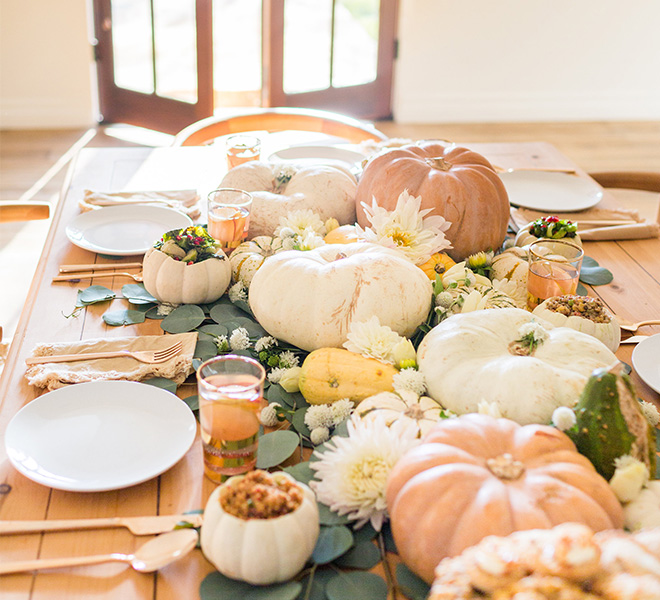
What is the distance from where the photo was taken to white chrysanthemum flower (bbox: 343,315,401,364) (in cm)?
103

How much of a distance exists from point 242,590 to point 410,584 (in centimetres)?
17

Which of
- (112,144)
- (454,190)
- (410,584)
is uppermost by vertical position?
(454,190)

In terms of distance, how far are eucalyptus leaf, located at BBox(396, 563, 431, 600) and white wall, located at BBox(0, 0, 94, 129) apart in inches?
160

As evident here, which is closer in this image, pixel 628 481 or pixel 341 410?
pixel 628 481

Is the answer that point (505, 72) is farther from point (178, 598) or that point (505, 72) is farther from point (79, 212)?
point (178, 598)

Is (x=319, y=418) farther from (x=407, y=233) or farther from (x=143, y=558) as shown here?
(x=407, y=233)

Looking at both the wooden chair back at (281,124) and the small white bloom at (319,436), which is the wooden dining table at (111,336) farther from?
the wooden chair back at (281,124)

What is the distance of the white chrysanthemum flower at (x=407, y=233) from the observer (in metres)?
1.23

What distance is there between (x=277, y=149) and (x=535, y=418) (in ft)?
4.29

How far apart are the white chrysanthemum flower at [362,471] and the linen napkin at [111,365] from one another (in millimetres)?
353

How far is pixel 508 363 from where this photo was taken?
36.8 inches

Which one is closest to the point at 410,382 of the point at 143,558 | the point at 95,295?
the point at 143,558

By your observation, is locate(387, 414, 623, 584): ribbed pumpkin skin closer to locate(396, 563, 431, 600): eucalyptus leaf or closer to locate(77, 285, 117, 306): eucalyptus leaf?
locate(396, 563, 431, 600): eucalyptus leaf

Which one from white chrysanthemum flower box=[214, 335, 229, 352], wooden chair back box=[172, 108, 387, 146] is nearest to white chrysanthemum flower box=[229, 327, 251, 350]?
white chrysanthemum flower box=[214, 335, 229, 352]
